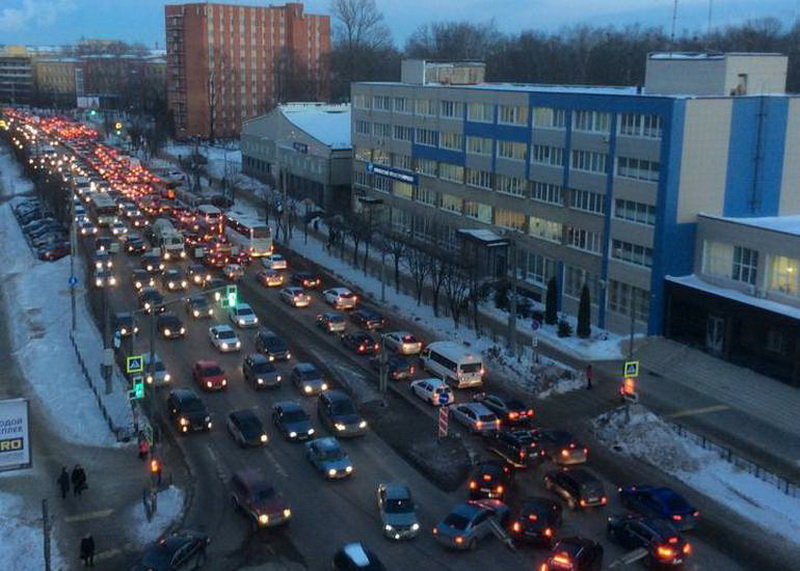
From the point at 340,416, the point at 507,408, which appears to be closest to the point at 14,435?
the point at 340,416

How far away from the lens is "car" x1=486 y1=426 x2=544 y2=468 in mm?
29953

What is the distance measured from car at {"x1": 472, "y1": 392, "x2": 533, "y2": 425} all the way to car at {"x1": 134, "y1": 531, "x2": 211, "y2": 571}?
13.2 metres

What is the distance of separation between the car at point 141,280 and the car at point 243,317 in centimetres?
907

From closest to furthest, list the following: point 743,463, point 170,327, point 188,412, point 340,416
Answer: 1. point 743,463
2. point 340,416
3. point 188,412
4. point 170,327

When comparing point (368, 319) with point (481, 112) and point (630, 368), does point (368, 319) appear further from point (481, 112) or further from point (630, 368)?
point (481, 112)

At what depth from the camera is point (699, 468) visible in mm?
30078

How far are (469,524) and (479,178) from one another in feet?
123

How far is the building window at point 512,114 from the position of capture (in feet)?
177

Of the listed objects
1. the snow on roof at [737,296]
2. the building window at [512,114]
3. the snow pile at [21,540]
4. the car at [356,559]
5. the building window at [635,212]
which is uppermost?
the building window at [512,114]

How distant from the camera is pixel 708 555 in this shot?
2475 cm

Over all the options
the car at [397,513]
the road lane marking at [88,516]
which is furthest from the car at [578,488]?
the road lane marking at [88,516]

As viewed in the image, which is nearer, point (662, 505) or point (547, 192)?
point (662, 505)

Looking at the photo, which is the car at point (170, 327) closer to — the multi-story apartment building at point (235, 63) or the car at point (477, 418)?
the car at point (477, 418)

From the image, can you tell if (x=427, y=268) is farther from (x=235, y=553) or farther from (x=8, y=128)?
(x=8, y=128)
